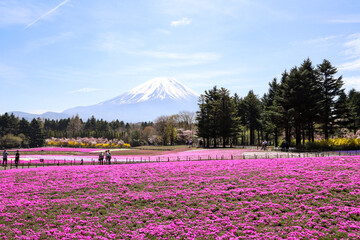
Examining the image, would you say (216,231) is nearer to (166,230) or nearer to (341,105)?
(166,230)

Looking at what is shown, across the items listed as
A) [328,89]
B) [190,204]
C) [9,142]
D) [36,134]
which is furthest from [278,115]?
[36,134]

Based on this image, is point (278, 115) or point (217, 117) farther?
point (217, 117)

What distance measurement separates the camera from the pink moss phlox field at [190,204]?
1301cm

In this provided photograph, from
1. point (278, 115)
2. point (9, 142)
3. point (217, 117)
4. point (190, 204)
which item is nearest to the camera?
point (190, 204)

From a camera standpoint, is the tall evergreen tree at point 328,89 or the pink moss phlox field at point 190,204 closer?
the pink moss phlox field at point 190,204

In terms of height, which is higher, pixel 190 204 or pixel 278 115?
pixel 278 115

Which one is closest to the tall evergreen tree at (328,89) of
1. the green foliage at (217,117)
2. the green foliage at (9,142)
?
the green foliage at (217,117)

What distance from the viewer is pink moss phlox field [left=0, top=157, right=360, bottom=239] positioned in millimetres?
13008

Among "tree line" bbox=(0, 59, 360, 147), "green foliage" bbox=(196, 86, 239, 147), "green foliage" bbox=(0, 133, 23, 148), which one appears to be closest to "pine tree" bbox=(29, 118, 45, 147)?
"tree line" bbox=(0, 59, 360, 147)

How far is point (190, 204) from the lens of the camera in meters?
16.9

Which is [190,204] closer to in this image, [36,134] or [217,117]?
[217,117]

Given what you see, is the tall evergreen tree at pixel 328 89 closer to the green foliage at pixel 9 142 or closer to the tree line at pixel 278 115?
the tree line at pixel 278 115

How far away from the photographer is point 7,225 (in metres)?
14.3

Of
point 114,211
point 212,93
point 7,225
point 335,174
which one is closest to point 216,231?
point 114,211
